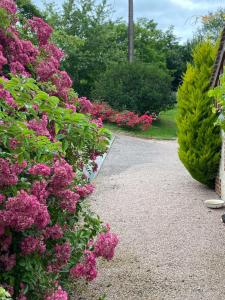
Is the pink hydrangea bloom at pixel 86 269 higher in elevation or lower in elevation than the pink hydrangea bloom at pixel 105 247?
lower

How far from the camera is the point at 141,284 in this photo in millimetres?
4621

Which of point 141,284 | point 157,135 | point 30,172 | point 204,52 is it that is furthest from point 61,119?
point 157,135

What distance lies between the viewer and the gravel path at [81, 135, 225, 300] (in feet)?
14.8

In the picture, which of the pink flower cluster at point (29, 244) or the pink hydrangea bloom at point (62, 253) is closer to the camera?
the pink flower cluster at point (29, 244)

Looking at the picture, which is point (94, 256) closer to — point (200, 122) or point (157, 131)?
point (200, 122)

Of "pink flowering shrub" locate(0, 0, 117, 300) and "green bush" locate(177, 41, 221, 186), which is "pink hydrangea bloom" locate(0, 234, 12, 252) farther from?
"green bush" locate(177, 41, 221, 186)

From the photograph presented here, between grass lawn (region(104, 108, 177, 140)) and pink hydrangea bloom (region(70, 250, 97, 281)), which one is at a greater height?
pink hydrangea bloom (region(70, 250, 97, 281))

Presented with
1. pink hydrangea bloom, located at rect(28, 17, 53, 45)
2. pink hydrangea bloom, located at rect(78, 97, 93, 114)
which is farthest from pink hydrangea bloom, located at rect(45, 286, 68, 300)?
pink hydrangea bloom, located at rect(28, 17, 53, 45)

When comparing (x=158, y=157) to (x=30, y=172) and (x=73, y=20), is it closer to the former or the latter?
(x=30, y=172)

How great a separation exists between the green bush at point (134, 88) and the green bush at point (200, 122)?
38.6 feet

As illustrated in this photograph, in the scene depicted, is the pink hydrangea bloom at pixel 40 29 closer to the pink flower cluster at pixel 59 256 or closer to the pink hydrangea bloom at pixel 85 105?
the pink hydrangea bloom at pixel 85 105

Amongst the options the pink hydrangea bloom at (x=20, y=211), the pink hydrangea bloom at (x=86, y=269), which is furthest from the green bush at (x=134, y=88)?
the pink hydrangea bloom at (x=20, y=211)

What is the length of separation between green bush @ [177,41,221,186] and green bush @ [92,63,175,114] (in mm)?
11757

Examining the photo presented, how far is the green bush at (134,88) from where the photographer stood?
20.8 m
